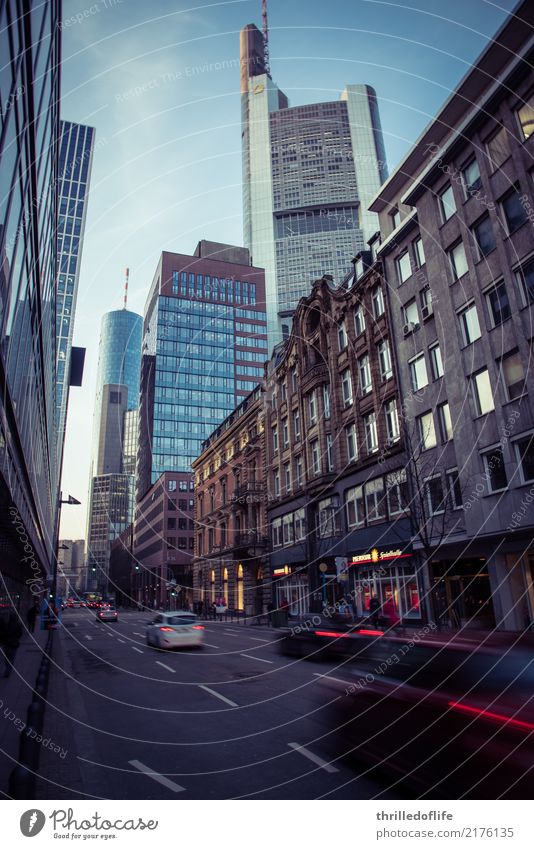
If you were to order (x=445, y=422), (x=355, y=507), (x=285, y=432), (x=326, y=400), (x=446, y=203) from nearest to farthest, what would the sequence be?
(x=445, y=422)
(x=446, y=203)
(x=355, y=507)
(x=326, y=400)
(x=285, y=432)

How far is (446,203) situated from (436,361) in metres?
8.56

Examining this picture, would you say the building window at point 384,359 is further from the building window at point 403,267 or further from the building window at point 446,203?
the building window at point 446,203

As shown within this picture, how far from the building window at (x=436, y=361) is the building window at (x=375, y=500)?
758 centimetres

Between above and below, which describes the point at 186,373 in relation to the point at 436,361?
above

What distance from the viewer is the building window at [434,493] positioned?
25047 millimetres

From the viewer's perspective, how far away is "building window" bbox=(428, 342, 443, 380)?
85.9ft

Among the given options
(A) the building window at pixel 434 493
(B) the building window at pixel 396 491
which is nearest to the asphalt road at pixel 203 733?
(A) the building window at pixel 434 493

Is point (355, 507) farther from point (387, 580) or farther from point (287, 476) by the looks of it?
point (287, 476)

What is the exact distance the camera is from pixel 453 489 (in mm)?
23969

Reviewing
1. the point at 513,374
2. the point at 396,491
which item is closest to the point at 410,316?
the point at 513,374

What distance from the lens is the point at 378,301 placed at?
3253 centimetres

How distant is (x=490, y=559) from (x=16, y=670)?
19462 millimetres

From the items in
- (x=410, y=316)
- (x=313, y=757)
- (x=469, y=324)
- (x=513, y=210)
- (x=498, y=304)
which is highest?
(x=513, y=210)
